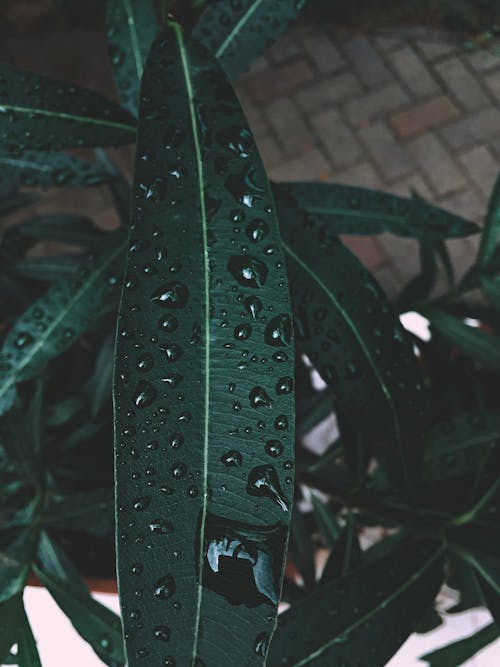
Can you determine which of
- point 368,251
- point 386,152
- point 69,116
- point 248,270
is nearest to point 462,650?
point 248,270

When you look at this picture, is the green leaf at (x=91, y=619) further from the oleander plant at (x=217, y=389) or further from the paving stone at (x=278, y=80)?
the paving stone at (x=278, y=80)

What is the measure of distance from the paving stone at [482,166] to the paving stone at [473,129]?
0.16ft

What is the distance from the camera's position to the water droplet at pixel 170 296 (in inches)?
18.7

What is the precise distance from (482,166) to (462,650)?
7.84 ft

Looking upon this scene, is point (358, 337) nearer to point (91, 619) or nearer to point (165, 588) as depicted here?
point (165, 588)

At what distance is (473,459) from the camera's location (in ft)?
3.52

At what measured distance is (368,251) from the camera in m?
2.77

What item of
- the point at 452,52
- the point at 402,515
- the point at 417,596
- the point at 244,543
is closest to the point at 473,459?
the point at 402,515

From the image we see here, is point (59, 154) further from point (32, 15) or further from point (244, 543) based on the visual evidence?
point (32, 15)

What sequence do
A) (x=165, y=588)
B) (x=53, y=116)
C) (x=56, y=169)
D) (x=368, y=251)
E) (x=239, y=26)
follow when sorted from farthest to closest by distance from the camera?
(x=368, y=251) → (x=56, y=169) → (x=239, y=26) → (x=53, y=116) → (x=165, y=588)

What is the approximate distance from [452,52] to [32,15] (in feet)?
6.13

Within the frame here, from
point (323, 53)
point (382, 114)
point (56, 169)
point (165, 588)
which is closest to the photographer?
point (165, 588)

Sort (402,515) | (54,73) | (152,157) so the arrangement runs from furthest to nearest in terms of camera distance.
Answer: (54,73) → (402,515) → (152,157)

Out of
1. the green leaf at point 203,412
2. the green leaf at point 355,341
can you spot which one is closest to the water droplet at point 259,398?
the green leaf at point 203,412
